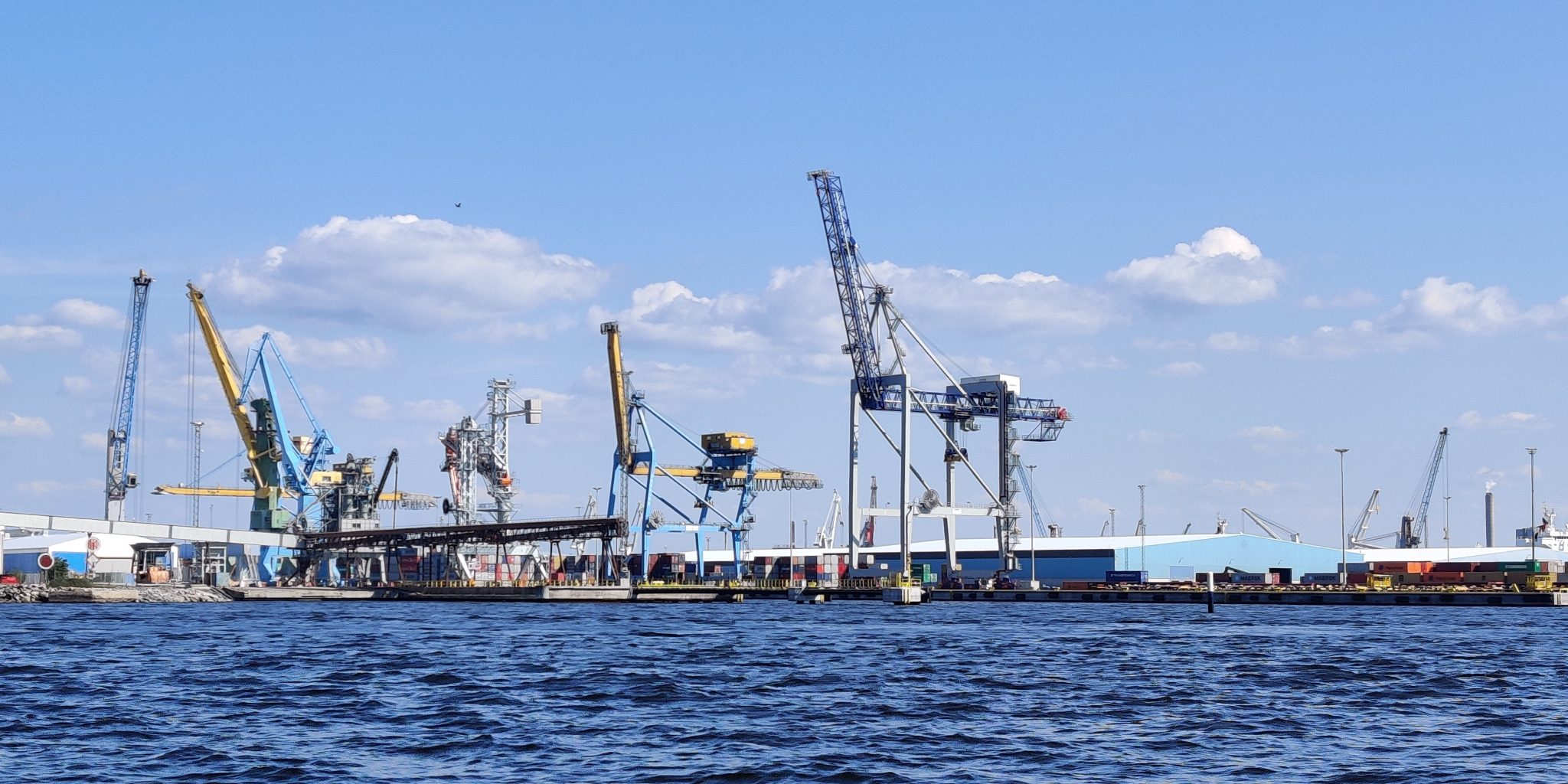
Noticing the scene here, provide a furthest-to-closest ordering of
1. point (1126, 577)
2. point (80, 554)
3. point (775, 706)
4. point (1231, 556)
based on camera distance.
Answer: point (80, 554)
point (1231, 556)
point (1126, 577)
point (775, 706)

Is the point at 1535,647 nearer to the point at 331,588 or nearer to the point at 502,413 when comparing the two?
the point at 331,588

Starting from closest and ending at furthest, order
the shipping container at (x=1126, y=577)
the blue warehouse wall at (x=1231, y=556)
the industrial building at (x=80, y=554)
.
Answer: the shipping container at (x=1126, y=577) < the blue warehouse wall at (x=1231, y=556) < the industrial building at (x=80, y=554)

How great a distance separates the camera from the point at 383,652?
64375 millimetres

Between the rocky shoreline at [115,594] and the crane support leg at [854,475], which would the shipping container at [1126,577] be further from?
the rocky shoreline at [115,594]

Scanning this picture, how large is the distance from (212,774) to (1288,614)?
96.0m

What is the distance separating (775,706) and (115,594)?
111 meters

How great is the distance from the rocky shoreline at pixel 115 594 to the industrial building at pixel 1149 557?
64.9m

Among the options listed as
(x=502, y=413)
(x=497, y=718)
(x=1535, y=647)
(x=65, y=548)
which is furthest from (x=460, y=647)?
(x=65, y=548)

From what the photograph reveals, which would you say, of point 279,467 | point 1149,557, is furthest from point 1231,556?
point 279,467

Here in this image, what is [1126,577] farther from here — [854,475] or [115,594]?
[115,594]

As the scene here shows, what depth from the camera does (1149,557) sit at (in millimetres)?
169500

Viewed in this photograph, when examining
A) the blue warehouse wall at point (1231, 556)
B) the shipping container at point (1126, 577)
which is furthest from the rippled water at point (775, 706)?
the blue warehouse wall at point (1231, 556)

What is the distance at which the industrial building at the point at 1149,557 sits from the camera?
168625 millimetres

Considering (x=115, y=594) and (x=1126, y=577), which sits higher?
(x=1126, y=577)
